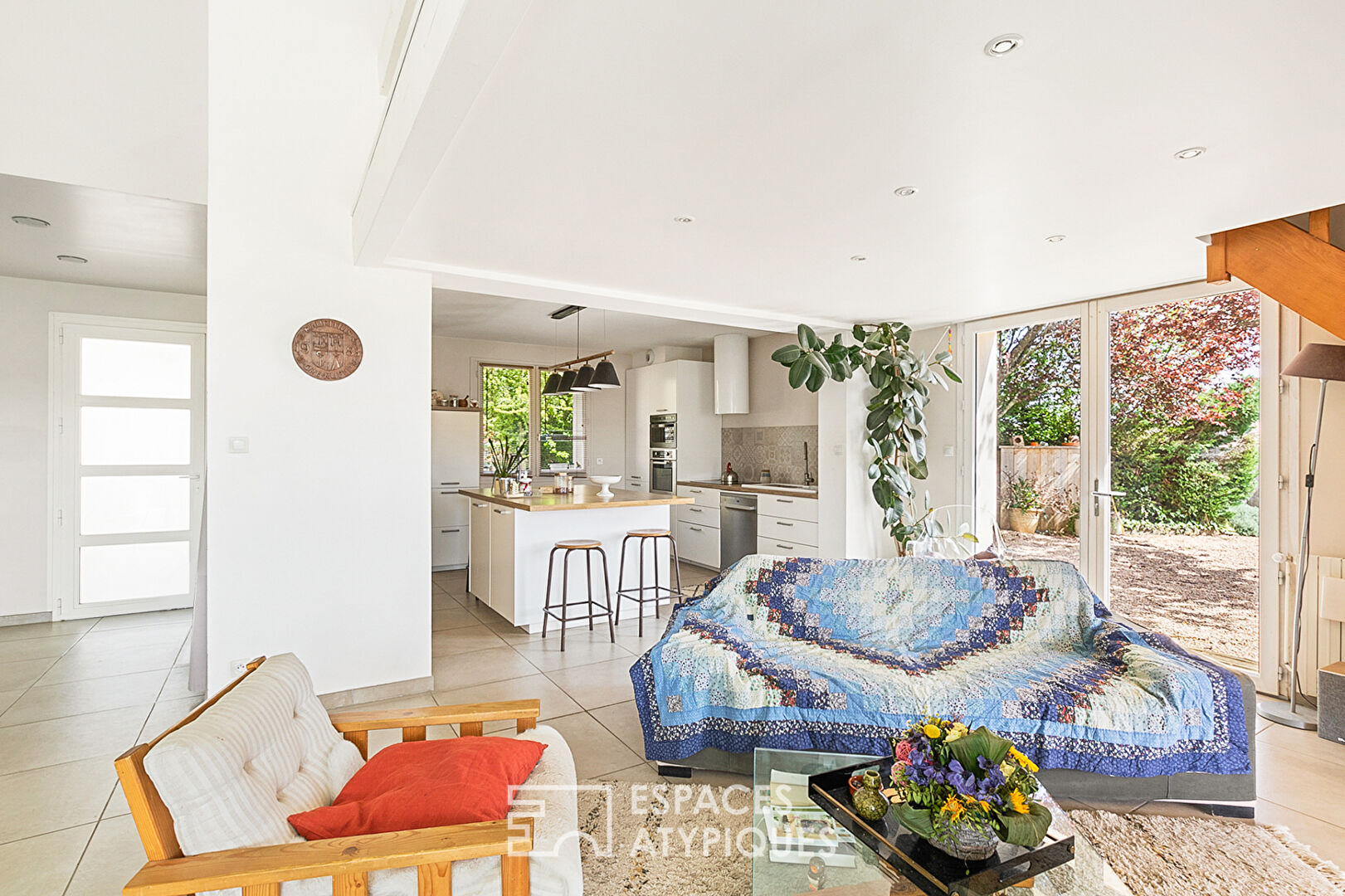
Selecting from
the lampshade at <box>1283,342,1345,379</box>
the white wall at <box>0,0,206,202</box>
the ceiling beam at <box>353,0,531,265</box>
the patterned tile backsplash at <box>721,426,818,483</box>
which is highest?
the white wall at <box>0,0,206,202</box>

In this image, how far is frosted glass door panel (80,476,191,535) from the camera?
5379 millimetres

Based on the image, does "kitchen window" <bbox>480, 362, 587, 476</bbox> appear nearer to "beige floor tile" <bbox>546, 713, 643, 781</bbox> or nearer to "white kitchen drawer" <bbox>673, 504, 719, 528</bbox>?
"white kitchen drawer" <bbox>673, 504, 719, 528</bbox>

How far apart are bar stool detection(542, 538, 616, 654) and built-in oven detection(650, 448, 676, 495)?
8.95 feet

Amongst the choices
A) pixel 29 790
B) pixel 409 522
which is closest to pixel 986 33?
pixel 409 522

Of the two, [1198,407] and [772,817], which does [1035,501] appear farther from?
[772,817]

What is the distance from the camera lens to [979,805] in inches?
62.8

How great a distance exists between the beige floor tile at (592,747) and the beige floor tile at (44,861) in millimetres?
1551

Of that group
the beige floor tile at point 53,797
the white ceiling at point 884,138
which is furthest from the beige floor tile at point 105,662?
the white ceiling at point 884,138

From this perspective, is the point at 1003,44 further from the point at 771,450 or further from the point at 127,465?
the point at 127,465

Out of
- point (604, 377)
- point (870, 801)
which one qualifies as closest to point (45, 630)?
point (604, 377)

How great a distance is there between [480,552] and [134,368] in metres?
3.18

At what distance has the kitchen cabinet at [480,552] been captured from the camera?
5.44 metres

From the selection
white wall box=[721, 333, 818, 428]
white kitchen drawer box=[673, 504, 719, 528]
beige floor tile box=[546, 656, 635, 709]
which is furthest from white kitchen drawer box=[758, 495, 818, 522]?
beige floor tile box=[546, 656, 635, 709]

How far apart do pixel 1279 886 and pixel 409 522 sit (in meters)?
3.78
